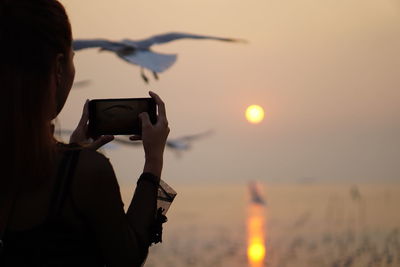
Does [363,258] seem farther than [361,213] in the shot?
No

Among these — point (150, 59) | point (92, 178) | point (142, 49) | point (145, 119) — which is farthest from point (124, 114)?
point (142, 49)

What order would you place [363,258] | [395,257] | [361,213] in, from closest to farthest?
[395,257]
[363,258]
[361,213]

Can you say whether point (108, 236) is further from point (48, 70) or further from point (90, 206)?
point (48, 70)

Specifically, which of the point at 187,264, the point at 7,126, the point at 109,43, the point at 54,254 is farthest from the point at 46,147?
the point at 187,264

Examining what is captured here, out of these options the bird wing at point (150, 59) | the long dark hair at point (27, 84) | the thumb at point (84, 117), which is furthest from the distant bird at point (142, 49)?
the long dark hair at point (27, 84)

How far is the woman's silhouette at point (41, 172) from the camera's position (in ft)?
3.84

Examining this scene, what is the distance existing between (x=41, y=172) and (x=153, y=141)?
296 mm

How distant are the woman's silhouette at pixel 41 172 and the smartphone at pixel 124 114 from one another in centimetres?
20

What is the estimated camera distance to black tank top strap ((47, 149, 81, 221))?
3.88 feet

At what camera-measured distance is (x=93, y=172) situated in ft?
3.90

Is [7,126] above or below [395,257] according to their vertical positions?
above

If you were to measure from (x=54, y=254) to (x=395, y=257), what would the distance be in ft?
18.5

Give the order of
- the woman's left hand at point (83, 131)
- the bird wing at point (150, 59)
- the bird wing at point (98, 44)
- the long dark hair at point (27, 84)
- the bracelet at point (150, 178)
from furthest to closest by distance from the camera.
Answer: the bird wing at point (150, 59) < the bird wing at point (98, 44) < the woman's left hand at point (83, 131) < the bracelet at point (150, 178) < the long dark hair at point (27, 84)

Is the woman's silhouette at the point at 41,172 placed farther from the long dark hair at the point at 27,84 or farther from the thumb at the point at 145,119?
the thumb at the point at 145,119
